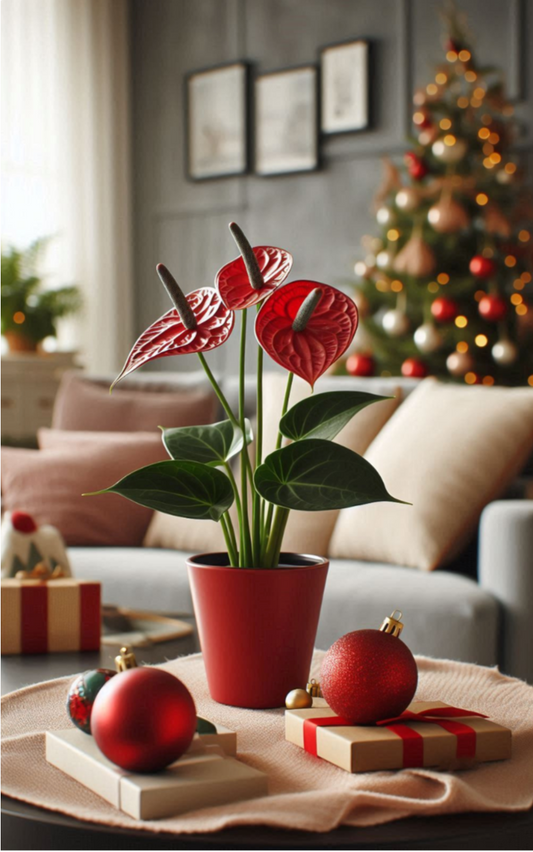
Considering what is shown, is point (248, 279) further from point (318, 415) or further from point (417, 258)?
point (417, 258)

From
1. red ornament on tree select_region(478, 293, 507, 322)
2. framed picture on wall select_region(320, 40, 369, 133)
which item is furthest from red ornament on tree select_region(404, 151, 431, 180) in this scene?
framed picture on wall select_region(320, 40, 369, 133)

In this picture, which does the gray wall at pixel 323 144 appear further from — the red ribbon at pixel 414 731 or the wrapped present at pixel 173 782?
the wrapped present at pixel 173 782

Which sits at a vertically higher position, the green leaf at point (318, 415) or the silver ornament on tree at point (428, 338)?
the silver ornament on tree at point (428, 338)

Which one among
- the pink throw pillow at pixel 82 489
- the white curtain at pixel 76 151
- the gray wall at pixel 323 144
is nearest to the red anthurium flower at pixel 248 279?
the pink throw pillow at pixel 82 489

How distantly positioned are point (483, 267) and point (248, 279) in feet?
9.15

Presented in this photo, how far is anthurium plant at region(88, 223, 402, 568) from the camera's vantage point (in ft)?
2.68

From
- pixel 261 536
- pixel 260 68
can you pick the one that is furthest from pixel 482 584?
pixel 260 68

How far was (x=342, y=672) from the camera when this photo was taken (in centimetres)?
79

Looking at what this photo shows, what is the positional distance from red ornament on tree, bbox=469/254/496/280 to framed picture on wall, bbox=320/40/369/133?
1140mm

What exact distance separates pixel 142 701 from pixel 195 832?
0.31 ft

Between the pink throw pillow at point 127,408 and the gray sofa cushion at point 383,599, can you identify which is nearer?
the gray sofa cushion at point 383,599

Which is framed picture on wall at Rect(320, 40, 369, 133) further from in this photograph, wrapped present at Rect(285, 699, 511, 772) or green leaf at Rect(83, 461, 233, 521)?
wrapped present at Rect(285, 699, 511, 772)

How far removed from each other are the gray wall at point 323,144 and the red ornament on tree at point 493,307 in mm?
746

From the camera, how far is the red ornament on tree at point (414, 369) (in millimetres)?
3541
